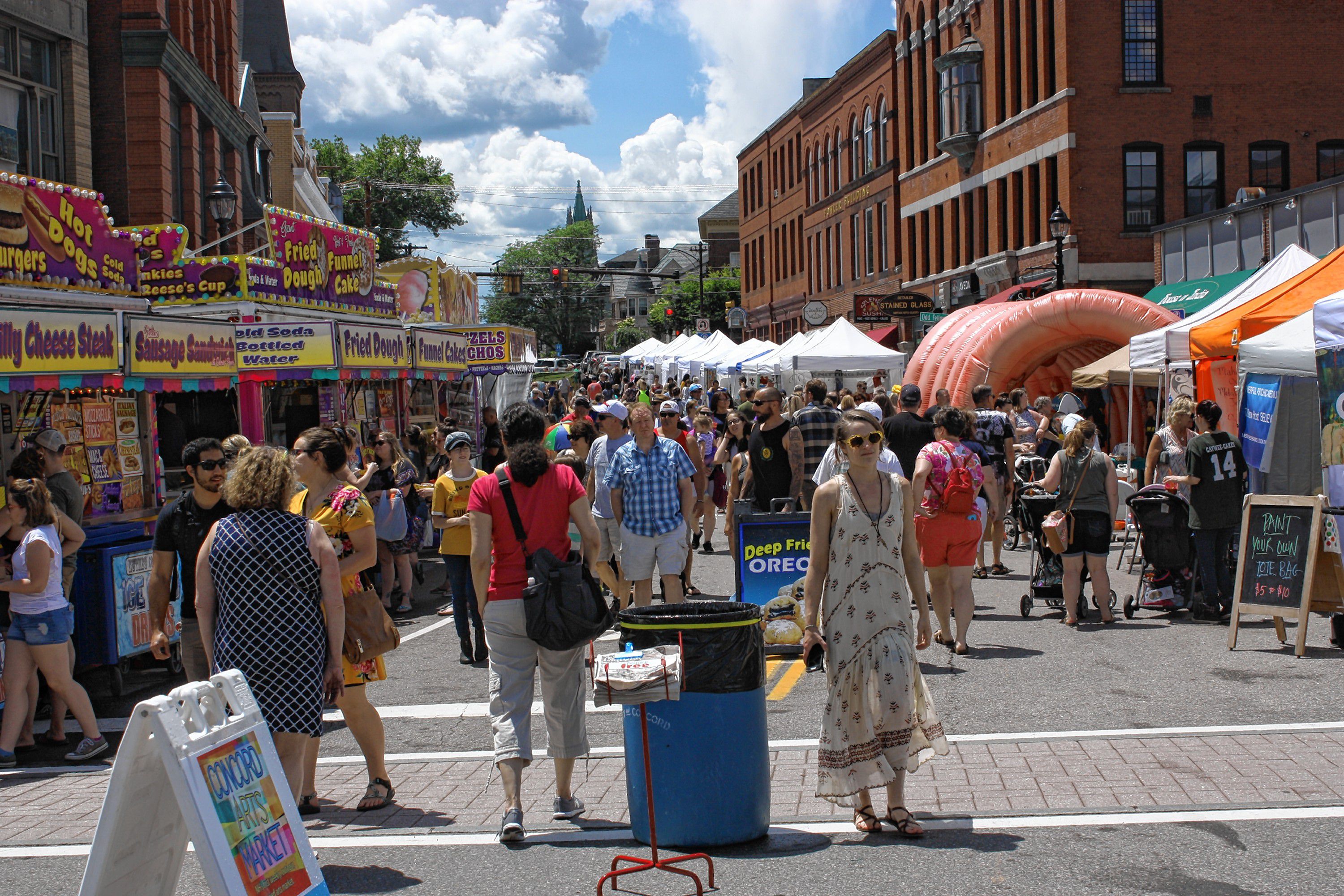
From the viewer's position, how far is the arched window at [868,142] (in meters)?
47.0

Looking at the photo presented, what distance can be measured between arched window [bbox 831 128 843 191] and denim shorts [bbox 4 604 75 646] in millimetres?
46784

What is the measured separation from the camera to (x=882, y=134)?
4575cm

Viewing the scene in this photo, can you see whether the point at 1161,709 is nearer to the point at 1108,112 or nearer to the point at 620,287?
the point at 1108,112

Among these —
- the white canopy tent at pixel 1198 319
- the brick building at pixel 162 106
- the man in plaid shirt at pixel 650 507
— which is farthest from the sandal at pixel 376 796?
the brick building at pixel 162 106

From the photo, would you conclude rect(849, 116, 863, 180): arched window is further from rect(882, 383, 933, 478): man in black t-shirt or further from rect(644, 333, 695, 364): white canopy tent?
rect(882, 383, 933, 478): man in black t-shirt

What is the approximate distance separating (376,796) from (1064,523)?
6182 mm

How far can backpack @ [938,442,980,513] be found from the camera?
8859 mm

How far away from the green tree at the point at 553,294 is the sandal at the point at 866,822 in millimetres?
113215

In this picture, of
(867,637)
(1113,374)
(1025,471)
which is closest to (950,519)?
(867,637)

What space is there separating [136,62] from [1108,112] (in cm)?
2204

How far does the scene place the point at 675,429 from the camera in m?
12.4

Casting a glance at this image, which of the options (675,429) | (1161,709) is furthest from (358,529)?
(675,429)

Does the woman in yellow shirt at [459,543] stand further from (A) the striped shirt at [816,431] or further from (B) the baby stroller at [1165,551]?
(B) the baby stroller at [1165,551]

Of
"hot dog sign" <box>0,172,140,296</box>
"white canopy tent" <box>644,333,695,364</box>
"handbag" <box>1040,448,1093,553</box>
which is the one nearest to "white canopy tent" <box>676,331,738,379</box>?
"white canopy tent" <box>644,333,695,364</box>
